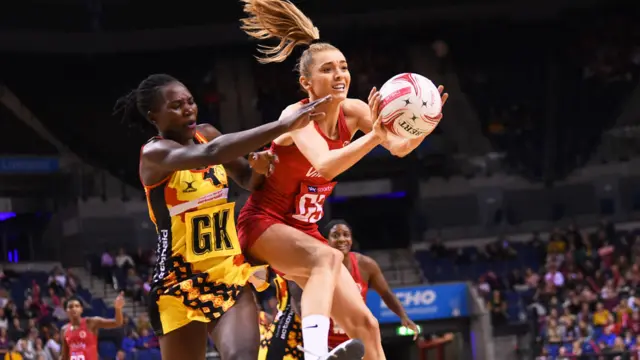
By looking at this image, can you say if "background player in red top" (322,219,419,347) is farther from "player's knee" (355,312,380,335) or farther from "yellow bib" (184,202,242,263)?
"yellow bib" (184,202,242,263)

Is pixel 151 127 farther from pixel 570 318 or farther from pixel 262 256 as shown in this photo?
pixel 570 318

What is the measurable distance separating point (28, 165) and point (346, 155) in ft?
61.8

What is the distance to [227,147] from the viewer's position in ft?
14.1

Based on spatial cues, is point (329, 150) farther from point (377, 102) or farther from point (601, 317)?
point (601, 317)

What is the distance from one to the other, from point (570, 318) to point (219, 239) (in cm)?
1255

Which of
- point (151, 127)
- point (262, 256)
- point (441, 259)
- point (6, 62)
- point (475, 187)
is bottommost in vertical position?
point (262, 256)

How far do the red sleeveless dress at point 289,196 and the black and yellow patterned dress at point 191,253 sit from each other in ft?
Result: 1.51

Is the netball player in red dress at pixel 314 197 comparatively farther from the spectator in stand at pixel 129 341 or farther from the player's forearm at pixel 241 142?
the spectator in stand at pixel 129 341

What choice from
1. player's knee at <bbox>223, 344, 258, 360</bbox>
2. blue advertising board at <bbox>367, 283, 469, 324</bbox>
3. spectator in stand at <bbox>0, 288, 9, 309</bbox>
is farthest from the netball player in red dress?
spectator in stand at <bbox>0, 288, 9, 309</bbox>

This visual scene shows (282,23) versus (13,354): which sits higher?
(282,23)

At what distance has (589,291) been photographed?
1756 centimetres

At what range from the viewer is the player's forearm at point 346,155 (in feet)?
15.8

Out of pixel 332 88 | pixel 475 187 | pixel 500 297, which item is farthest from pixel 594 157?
pixel 332 88

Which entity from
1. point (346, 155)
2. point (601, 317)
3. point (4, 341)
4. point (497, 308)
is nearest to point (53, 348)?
point (4, 341)
